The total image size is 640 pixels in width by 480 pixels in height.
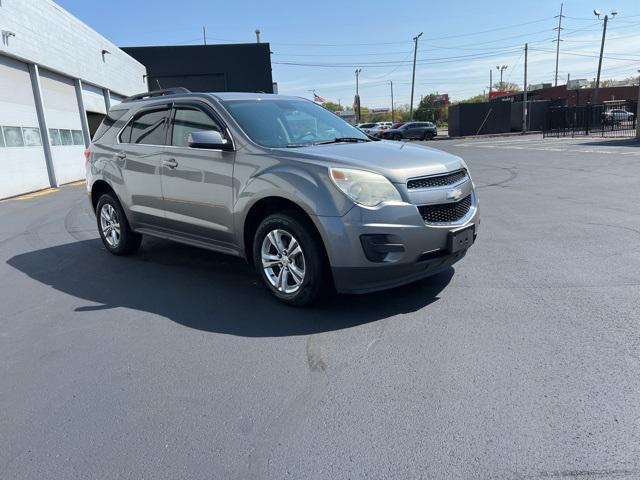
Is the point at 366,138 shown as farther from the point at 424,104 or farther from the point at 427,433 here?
the point at 424,104

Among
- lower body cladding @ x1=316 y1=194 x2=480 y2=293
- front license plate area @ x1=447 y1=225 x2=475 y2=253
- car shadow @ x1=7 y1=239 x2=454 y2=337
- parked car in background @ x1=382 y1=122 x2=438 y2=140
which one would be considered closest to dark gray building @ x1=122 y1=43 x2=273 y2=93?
parked car in background @ x1=382 y1=122 x2=438 y2=140

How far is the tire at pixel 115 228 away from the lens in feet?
20.5

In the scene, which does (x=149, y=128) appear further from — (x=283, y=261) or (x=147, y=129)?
(x=283, y=261)

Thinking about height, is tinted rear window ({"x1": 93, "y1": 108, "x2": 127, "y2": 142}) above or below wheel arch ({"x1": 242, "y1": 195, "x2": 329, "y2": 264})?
above

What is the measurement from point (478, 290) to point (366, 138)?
2013mm

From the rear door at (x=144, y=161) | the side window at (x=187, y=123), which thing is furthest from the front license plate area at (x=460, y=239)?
the rear door at (x=144, y=161)

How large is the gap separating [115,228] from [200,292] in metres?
2.12

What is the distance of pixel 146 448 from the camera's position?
8.63ft

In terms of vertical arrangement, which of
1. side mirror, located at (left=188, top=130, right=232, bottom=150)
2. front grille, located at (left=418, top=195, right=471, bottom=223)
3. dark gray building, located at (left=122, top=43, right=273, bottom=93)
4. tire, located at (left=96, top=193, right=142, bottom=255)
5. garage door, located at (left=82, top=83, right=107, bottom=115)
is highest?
dark gray building, located at (left=122, top=43, right=273, bottom=93)

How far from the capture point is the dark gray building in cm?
3700

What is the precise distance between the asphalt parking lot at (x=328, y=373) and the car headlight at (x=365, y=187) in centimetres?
98

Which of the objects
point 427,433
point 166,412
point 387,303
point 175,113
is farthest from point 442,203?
point 175,113

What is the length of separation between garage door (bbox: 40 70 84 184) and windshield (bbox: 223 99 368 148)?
13197 millimetres

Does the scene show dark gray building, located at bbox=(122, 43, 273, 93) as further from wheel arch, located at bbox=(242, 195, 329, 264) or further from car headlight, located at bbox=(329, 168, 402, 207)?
car headlight, located at bbox=(329, 168, 402, 207)
